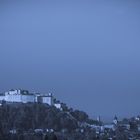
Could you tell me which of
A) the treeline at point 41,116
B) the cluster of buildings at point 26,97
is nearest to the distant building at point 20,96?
the cluster of buildings at point 26,97

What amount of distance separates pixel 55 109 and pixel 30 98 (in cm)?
274

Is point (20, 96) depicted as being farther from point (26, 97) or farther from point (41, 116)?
point (41, 116)

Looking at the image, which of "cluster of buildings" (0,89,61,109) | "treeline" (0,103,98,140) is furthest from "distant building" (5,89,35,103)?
"treeline" (0,103,98,140)

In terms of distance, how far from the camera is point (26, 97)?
108ft

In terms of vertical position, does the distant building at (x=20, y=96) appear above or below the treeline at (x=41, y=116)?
above

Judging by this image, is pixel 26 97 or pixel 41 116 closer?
pixel 41 116

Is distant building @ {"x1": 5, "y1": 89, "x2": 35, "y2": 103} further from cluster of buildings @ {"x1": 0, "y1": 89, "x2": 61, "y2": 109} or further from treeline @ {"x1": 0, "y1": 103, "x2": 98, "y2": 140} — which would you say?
treeline @ {"x1": 0, "y1": 103, "x2": 98, "y2": 140}

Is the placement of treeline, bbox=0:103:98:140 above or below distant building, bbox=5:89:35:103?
below

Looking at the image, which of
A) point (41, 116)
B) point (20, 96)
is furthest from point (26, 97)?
point (41, 116)

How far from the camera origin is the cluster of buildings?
32.1 metres

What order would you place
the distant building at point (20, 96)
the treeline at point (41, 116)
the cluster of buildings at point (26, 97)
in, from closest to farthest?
the treeline at point (41, 116) → the cluster of buildings at point (26, 97) → the distant building at point (20, 96)

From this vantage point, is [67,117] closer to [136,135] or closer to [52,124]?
[52,124]

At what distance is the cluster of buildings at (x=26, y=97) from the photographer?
32072 mm

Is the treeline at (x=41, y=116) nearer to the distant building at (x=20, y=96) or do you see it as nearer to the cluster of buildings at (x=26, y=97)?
the cluster of buildings at (x=26, y=97)
